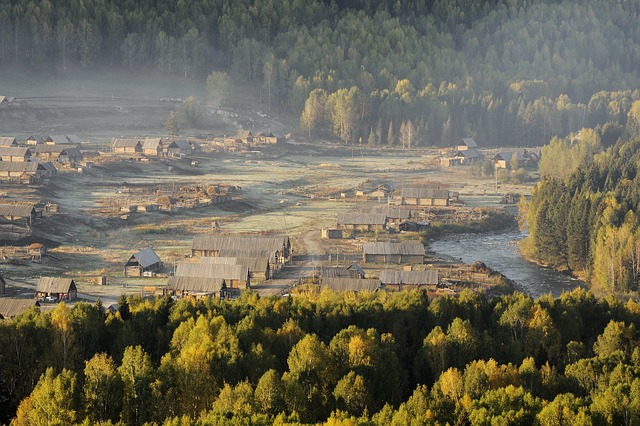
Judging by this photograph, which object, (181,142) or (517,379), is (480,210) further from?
(517,379)

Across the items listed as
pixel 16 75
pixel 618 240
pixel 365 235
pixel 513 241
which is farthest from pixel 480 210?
pixel 16 75

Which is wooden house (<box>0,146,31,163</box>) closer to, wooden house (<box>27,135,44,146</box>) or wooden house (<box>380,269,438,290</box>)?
wooden house (<box>27,135,44,146</box>)

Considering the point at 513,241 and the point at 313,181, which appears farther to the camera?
the point at 313,181

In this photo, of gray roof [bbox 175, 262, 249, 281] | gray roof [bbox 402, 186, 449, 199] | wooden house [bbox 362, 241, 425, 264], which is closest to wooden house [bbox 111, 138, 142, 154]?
gray roof [bbox 402, 186, 449, 199]

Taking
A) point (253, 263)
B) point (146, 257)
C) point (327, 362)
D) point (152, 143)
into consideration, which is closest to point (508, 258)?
point (253, 263)

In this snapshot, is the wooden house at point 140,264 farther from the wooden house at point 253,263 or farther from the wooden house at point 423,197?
the wooden house at point 423,197
